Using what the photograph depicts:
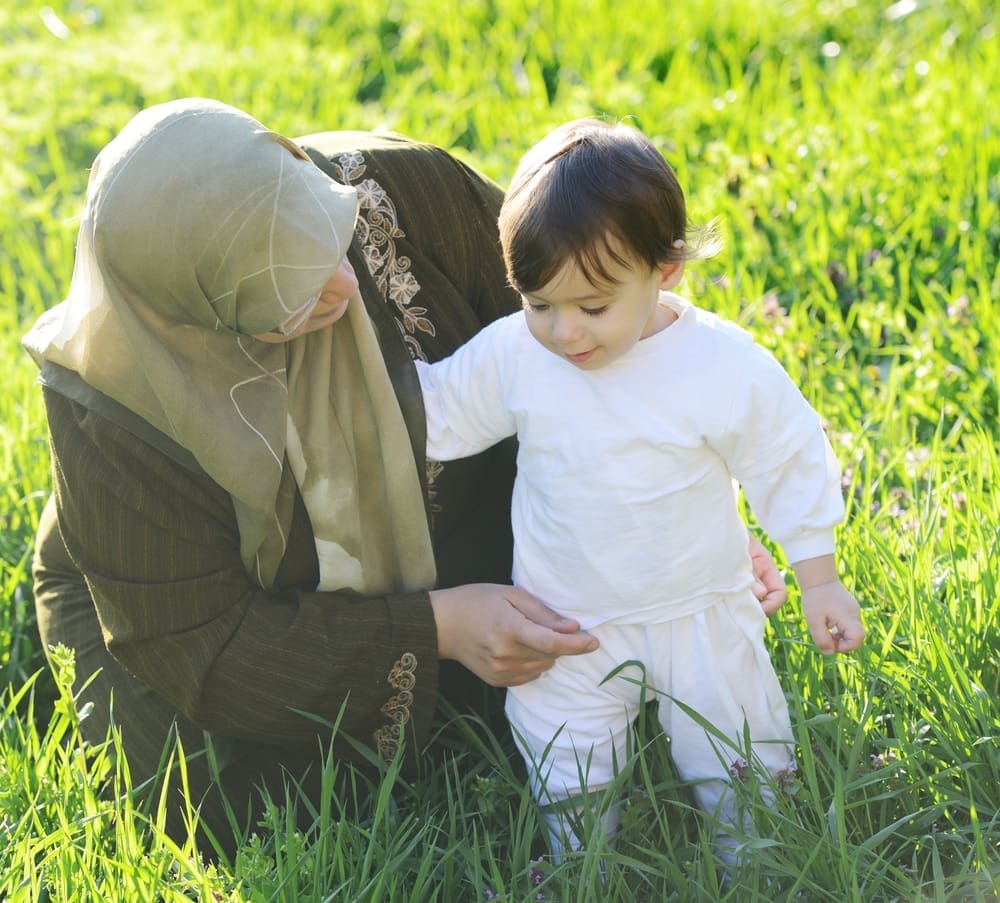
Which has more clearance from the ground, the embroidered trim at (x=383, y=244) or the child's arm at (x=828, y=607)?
the embroidered trim at (x=383, y=244)

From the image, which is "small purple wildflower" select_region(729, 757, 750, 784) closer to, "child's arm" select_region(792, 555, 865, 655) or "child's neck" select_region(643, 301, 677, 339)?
"child's arm" select_region(792, 555, 865, 655)

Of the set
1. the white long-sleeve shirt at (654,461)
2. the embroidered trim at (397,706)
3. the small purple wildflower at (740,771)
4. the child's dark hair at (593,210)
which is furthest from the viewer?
the embroidered trim at (397,706)

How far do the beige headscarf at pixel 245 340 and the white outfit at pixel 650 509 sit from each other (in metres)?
0.16

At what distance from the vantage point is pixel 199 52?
561cm

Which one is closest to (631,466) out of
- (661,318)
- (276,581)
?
(661,318)

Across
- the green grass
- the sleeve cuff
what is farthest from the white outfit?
the green grass

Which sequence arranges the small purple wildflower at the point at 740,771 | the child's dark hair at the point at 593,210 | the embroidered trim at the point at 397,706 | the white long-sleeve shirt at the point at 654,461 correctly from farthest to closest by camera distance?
the embroidered trim at the point at 397,706
the small purple wildflower at the point at 740,771
the white long-sleeve shirt at the point at 654,461
the child's dark hair at the point at 593,210

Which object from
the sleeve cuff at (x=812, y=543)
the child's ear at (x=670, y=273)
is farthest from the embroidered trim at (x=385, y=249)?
the sleeve cuff at (x=812, y=543)

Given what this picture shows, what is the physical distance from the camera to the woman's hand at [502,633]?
6.57 ft

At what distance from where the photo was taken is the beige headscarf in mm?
1775

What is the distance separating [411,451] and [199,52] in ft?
13.5

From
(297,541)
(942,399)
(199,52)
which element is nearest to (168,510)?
(297,541)

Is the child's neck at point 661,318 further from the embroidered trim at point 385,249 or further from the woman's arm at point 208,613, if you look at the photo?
the woman's arm at point 208,613

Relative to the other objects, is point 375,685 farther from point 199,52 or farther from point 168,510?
point 199,52
